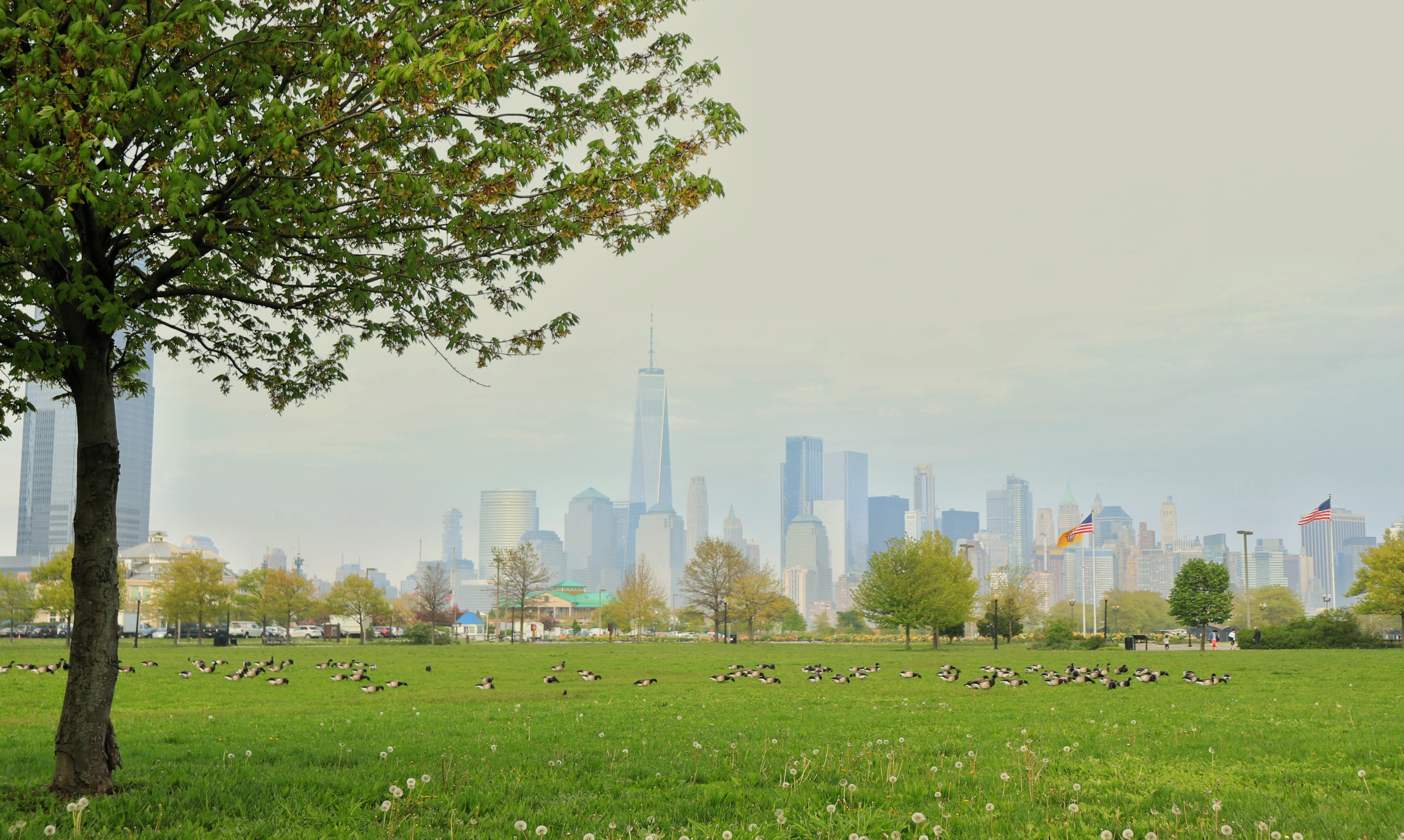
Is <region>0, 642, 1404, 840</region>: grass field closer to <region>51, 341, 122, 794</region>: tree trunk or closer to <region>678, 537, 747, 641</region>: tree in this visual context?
<region>51, 341, 122, 794</region>: tree trunk

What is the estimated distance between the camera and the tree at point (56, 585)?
192ft

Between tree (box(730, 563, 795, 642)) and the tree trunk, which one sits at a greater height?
the tree trunk

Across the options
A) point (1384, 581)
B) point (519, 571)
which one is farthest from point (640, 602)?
point (1384, 581)

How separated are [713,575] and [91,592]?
7016cm

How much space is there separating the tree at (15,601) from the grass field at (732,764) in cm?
6009

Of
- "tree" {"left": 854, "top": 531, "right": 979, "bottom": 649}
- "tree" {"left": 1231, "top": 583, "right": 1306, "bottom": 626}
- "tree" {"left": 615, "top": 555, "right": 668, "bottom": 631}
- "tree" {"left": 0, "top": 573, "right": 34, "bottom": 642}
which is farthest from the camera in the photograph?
"tree" {"left": 1231, "top": 583, "right": 1306, "bottom": 626}

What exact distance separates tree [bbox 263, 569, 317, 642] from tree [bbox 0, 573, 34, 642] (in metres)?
17.5

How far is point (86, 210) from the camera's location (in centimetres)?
748

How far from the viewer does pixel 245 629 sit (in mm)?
92188

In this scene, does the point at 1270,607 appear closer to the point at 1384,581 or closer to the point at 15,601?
the point at 1384,581

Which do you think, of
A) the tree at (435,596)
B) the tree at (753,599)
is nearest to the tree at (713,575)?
the tree at (753,599)

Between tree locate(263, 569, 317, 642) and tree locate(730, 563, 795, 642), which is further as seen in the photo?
tree locate(730, 563, 795, 642)

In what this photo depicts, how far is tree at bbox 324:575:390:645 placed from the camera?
7181 centimetres

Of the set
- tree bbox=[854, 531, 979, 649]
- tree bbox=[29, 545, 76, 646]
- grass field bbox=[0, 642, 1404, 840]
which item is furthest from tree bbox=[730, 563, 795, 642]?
grass field bbox=[0, 642, 1404, 840]
